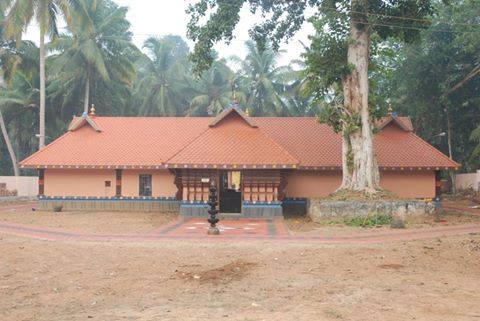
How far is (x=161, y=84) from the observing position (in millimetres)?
44781

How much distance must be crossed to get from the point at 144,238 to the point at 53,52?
31330mm

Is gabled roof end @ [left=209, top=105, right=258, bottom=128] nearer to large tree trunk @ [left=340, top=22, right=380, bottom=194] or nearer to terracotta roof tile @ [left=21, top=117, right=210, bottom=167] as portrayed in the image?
terracotta roof tile @ [left=21, top=117, right=210, bottom=167]

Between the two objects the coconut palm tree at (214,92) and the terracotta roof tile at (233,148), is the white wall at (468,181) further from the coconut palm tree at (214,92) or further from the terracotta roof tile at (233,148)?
the coconut palm tree at (214,92)

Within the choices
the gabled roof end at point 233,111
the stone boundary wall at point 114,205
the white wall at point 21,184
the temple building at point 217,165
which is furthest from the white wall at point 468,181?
the white wall at point 21,184

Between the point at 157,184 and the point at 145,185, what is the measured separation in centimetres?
65

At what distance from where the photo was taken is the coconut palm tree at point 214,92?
43469 millimetres

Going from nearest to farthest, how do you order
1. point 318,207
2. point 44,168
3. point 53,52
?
point 318,207 → point 44,168 → point 53,52

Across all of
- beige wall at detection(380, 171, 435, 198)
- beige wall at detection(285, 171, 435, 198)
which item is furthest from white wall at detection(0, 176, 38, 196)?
beige wall at detection(380, 171, 435, 198)

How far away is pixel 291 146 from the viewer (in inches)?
955

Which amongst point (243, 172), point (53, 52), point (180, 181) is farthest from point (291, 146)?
point (53, 52)

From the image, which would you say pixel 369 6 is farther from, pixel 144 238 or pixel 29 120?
pixel 29 120

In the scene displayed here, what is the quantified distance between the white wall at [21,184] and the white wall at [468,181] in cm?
3044

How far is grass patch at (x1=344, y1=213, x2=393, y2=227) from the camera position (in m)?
16.8

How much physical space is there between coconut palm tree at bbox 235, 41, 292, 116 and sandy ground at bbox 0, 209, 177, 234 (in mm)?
23577
